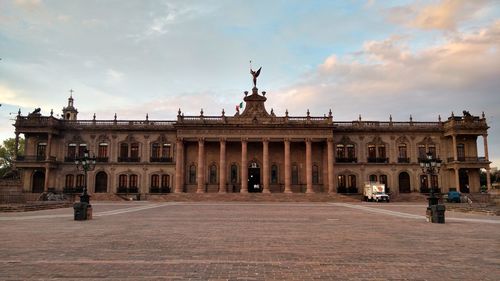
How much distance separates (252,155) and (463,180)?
31.4 meters

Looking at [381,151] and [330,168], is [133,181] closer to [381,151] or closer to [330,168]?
[330,168]

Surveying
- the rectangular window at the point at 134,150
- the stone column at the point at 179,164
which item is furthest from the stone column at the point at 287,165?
the rectangular window at the point at 134,150

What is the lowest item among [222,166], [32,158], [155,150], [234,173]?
[234,173]

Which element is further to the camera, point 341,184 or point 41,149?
point 341,184

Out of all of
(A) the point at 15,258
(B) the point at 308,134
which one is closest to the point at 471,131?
(B) the point at 308,134

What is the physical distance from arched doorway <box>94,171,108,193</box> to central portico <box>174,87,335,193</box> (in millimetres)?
11743

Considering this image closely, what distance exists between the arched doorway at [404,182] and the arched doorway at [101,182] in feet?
142

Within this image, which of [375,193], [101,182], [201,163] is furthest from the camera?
[101,182]

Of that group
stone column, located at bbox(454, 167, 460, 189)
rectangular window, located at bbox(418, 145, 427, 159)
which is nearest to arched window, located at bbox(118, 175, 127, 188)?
rectangular window, located at bbox(418, 145, 427, 159)

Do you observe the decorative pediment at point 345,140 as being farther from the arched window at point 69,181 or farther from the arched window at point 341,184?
the arched window at point 69,181

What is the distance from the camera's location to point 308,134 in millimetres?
54094

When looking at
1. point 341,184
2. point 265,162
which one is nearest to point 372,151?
point 341,184

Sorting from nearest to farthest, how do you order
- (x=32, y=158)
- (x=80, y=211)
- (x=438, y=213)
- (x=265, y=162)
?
1. (x=438, y=213)
2. (x=80, y=211)
3. (x=265, y=162)
4. (x=32, y=158)

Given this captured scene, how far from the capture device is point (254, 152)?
2259 inches
